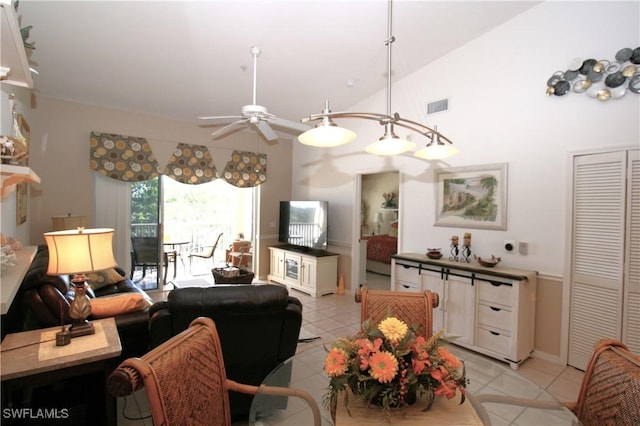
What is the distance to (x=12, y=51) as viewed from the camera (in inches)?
52.7

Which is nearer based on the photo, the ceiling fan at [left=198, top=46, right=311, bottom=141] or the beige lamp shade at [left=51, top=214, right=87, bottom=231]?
the ceiling fan at [left=198, top=46, right=311, bottom=141]

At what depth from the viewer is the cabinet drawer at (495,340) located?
309cm

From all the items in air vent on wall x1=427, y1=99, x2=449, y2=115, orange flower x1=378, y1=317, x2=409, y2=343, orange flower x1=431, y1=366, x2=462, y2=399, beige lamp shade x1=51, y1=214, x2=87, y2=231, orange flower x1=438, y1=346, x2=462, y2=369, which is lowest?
orange flower x1=431, y1=366, x2=462, y2=399

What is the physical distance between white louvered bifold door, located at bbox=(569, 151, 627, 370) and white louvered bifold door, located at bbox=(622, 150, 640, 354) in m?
0.04

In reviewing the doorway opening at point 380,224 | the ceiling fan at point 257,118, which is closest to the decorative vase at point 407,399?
the ceiling fan at point 257,118

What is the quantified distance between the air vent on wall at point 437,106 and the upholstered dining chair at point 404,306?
2.86 meters

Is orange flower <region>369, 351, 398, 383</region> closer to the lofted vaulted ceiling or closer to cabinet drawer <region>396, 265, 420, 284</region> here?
cabinet drawer <region>396, 265, 420, 284</region>

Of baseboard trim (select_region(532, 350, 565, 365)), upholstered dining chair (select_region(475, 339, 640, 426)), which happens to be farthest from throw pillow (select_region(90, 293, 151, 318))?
baseboard trim (select_region(532, 350, 565, 365))

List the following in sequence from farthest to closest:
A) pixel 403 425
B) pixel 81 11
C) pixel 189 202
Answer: pixel 189 202 < pixel 81 11 < pixel 403 425

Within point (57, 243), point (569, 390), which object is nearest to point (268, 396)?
point (57, 243)

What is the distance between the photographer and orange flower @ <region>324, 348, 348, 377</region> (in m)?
1.18

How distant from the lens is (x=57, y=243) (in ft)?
5.72

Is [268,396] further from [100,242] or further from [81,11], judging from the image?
[81,11]

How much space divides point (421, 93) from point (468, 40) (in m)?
0.79
